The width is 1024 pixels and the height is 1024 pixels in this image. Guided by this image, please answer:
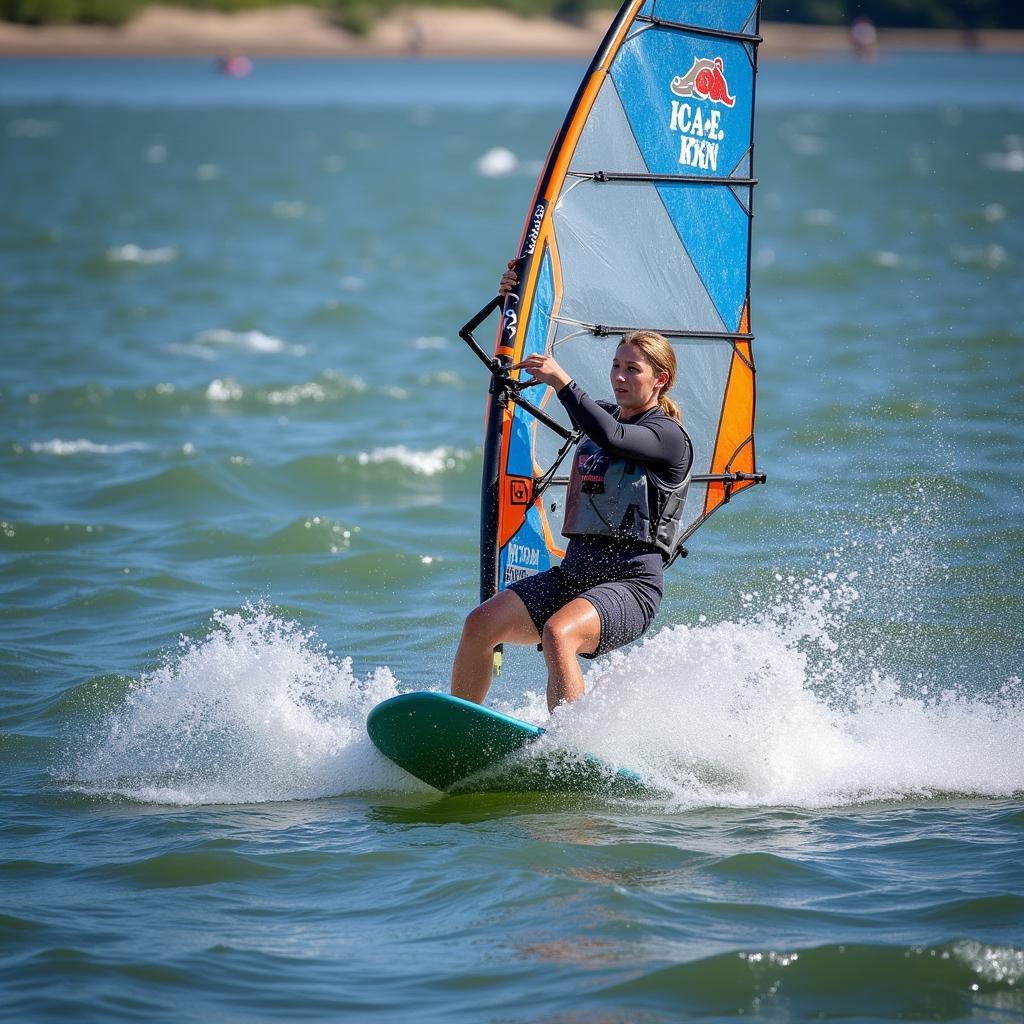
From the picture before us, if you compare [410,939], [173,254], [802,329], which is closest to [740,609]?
[410,939]

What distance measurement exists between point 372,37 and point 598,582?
93.9 metres

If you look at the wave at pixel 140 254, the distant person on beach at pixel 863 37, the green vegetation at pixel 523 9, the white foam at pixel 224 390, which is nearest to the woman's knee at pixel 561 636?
the white foam at pixel 224 390

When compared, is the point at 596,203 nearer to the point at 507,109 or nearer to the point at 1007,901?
the point at 1007,901

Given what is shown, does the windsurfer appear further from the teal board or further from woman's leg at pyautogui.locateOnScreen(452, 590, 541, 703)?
the teal board

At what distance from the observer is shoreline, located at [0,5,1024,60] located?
88500 mm

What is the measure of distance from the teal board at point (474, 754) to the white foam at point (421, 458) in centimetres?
552

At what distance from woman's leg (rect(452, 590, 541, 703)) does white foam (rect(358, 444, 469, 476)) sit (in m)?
5.55

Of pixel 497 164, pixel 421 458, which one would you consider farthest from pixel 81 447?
pixel 497 164

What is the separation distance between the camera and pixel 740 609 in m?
8.12

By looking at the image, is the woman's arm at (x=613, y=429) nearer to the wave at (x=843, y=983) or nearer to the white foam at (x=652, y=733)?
the white foam at (x=652, y=733)

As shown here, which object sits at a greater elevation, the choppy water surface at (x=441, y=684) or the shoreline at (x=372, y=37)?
the shoreline at (x=372, y=37)

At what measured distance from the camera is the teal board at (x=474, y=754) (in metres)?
5.60

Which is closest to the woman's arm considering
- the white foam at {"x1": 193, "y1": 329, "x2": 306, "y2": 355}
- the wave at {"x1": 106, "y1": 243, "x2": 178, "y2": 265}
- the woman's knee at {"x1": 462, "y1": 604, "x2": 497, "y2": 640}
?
the woman's knee at {"x1": 462, "y1": 604, "x2": 497, "y2": 640}

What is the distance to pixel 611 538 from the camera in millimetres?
5797
